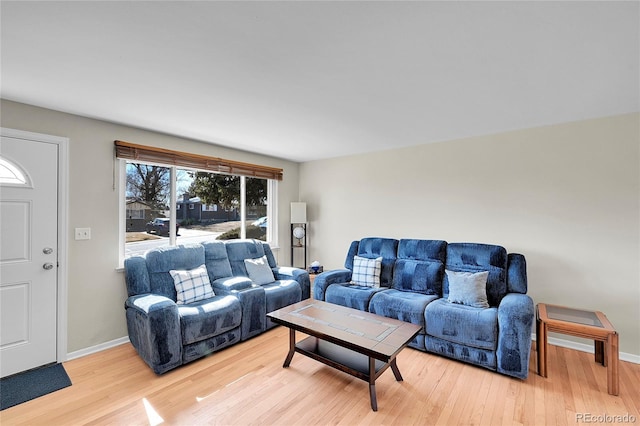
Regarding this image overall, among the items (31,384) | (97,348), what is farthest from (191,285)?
(31,384)

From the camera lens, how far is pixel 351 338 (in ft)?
6.93

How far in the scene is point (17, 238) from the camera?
7.93ft

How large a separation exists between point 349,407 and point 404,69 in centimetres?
238

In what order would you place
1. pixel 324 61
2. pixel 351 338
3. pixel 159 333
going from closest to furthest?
1. pixel 324 61
2. pixel 351 338
3. pixel 159 333

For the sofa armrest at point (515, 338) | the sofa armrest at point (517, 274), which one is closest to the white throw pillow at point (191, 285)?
the sofa armrest at point (515, 338)

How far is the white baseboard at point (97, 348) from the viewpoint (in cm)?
268

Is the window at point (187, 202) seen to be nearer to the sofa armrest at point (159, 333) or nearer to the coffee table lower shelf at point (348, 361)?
the sofa armrest at point (159, 333)

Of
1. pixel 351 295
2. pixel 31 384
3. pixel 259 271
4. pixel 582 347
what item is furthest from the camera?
pixel 259 271

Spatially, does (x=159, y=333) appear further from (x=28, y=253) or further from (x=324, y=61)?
(x=324, y=61)

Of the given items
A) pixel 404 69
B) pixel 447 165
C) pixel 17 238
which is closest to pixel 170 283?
pixel 17 238

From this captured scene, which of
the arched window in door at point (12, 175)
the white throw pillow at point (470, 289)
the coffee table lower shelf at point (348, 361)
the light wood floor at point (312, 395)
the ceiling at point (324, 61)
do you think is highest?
the ceiling at point (324, 61)

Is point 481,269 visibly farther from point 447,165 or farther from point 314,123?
point 314,123

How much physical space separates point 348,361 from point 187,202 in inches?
110

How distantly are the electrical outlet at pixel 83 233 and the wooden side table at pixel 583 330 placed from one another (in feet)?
14.1
